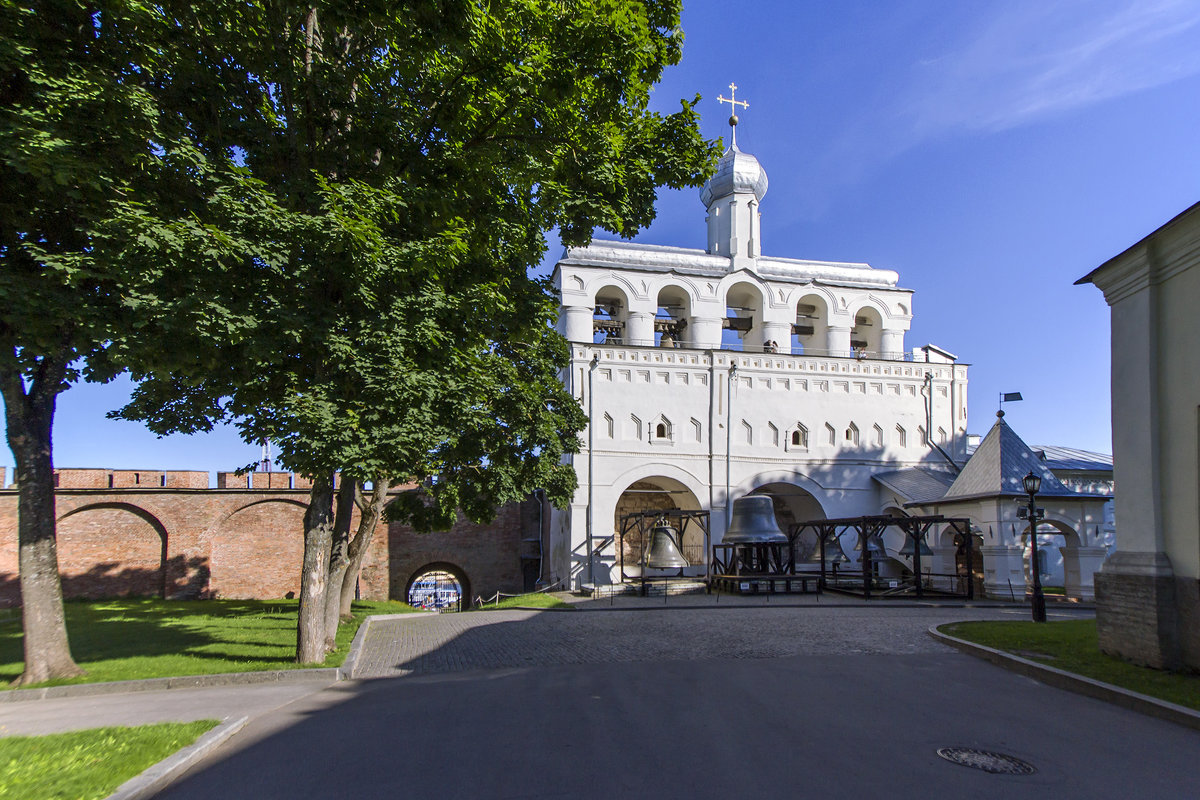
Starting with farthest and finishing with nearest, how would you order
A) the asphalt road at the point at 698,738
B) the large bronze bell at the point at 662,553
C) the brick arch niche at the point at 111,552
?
1. the brick arch niche at the point at 111,552
2. the large bronze bell at the point at 662,553
3. the asphalt road at the point at 698,738

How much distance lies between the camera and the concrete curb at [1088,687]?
681cm

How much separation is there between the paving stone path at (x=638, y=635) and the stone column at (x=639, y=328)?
12.9 m

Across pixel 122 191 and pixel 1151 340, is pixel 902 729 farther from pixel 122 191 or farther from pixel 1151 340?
pixel 122 191

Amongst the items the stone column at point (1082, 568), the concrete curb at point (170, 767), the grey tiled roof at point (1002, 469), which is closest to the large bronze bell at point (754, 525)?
the grey tiled roof at point (1002, 469)

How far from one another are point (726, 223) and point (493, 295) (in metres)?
23.2

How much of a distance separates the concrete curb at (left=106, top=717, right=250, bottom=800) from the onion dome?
1092 inches

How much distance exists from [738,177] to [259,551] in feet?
76.4

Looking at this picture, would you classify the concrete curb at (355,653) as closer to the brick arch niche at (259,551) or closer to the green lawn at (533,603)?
the green lawn at (533,603)

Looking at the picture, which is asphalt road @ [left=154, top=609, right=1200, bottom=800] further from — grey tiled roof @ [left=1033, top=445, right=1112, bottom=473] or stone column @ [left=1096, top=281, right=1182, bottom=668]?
grey tiled roof @ [left=1033, top=445, right=1112, bottom=473]

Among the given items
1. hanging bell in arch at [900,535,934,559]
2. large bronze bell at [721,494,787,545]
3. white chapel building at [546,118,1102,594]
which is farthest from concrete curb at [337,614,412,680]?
hanging bell in arch at [900,535,934,559]

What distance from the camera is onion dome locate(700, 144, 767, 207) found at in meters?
30.6

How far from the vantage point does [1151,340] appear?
366 inches

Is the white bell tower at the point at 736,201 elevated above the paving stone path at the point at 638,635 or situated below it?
above

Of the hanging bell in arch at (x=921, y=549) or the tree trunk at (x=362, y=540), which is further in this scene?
the hanging bell in arch at (x=921, y=549)
